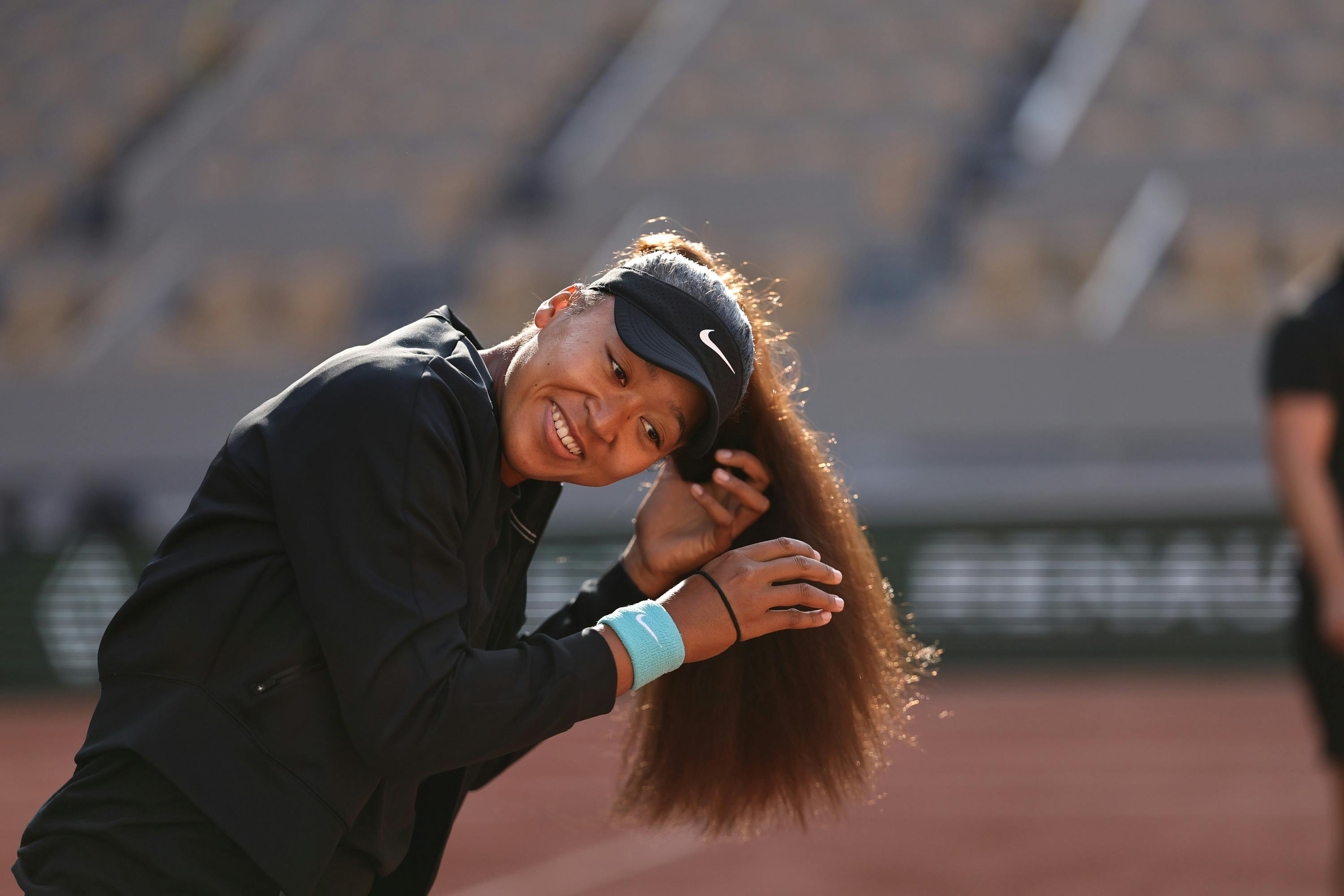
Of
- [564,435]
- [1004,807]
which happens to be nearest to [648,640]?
[564,435]

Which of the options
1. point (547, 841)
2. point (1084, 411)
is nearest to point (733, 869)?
point (547, 841)

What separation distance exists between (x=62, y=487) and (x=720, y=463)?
1019 cm

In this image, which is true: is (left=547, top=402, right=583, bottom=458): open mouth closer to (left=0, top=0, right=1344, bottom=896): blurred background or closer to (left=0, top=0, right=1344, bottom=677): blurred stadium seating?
(left=0, top=0, right=1344, bottom=896): blurred background

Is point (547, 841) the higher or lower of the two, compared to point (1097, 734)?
higher

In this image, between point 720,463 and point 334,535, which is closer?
point 334,535

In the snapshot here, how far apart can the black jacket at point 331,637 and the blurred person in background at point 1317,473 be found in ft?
7.34

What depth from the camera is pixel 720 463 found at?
2.01m

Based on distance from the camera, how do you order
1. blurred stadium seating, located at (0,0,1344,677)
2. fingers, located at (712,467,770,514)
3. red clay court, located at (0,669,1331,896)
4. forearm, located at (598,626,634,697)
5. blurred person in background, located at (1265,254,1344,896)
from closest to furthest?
1. forearm, located at (598,626,634,697)
2. fingers, located at (712,467,770,514)
3. blurred person in background, located at (1265,254,1344,896)
4. red clay court, located at (0,669,1331,896)
5. blurred stadium seating, located at (0,0,1344,677)

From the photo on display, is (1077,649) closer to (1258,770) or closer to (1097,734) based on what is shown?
(1097,734)

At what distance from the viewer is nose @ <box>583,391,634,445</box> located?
5.40 feet

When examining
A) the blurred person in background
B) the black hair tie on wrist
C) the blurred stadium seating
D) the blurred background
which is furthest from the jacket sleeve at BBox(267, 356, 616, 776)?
the blurred stadium seating

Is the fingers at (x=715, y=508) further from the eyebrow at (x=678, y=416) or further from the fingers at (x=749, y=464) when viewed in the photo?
the eyebrow at (x=678, y=416)

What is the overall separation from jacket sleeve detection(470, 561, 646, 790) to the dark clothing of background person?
1.88 metres

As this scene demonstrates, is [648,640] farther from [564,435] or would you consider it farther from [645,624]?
[564,435]
